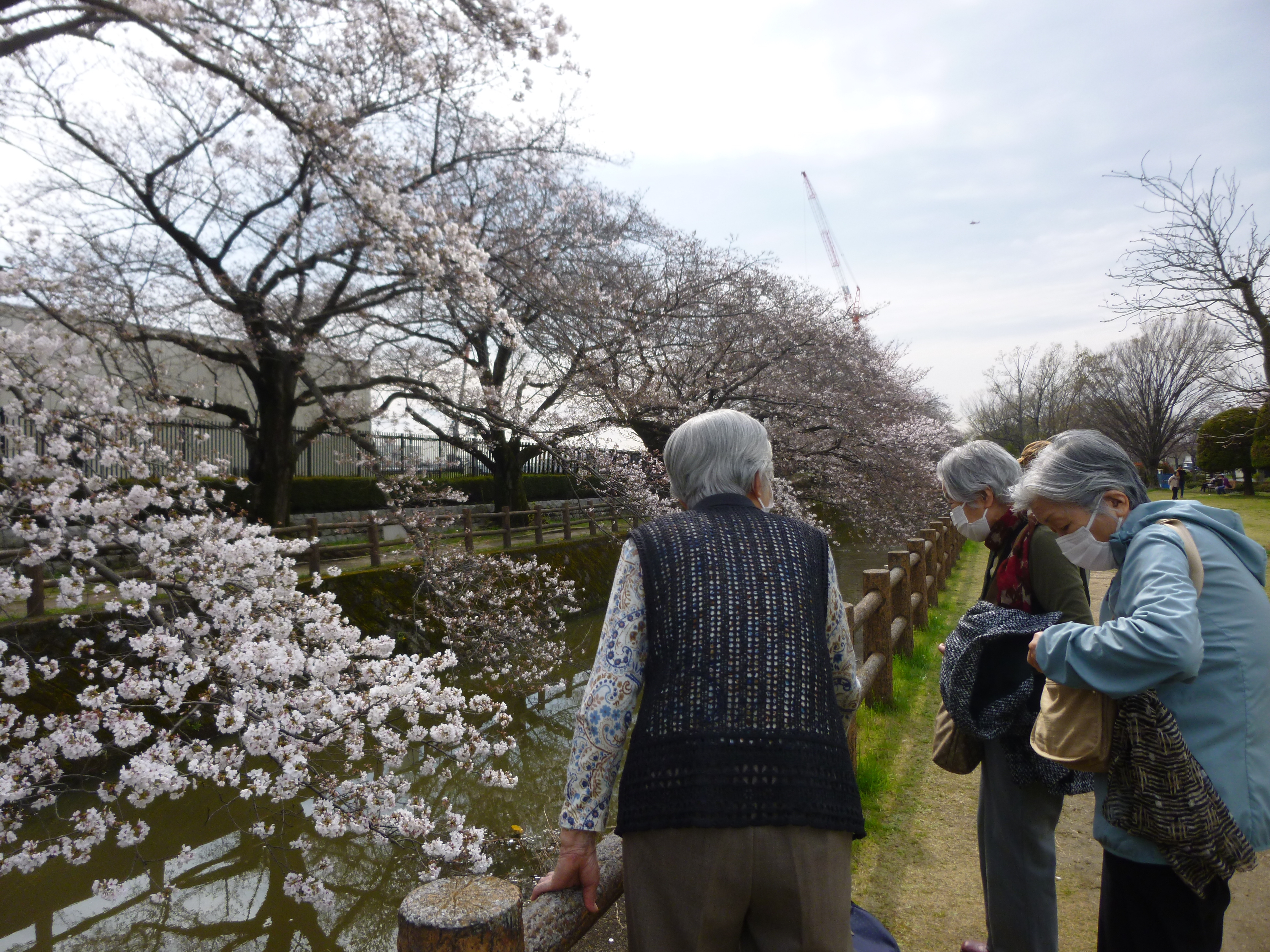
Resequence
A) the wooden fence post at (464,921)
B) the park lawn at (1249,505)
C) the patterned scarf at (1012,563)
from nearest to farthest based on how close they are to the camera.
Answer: the wooden fence post at (464,921)
the patterned scarf at (1012,563)
the park lawn at (1249,505)

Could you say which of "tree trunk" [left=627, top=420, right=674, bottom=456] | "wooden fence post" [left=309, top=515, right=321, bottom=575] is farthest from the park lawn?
"wooden fence post" [left=309, top=515, right=321, bottom=575]

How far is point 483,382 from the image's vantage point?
26.7 feet

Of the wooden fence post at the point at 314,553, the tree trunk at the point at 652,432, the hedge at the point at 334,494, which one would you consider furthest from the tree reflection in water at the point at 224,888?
the hedge at the point at 334,494

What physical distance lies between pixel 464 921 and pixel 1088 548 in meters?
1.61

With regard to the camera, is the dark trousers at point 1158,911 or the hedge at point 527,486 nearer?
the dark trousers at point 1158,911

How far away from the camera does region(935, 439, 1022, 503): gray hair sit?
95.0 inches

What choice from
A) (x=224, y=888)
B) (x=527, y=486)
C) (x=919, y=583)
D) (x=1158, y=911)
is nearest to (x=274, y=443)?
(x=224, y=888)

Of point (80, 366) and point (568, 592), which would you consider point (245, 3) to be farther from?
point (568, 592)

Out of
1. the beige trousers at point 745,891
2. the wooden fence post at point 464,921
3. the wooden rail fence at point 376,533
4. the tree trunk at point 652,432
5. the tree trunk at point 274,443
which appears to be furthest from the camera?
the tree trunk at point 652,432

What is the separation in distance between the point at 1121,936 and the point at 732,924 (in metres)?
1.02

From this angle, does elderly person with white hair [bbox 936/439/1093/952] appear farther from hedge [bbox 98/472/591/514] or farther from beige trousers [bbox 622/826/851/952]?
hedge [bbox 98/472/591/514]

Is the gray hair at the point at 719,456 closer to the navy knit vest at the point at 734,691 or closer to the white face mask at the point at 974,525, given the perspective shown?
the navy knit vest at the point at 734,691

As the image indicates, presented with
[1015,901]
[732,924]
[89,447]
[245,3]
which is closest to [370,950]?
[89,447]

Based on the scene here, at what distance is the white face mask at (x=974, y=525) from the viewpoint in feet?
8.03
